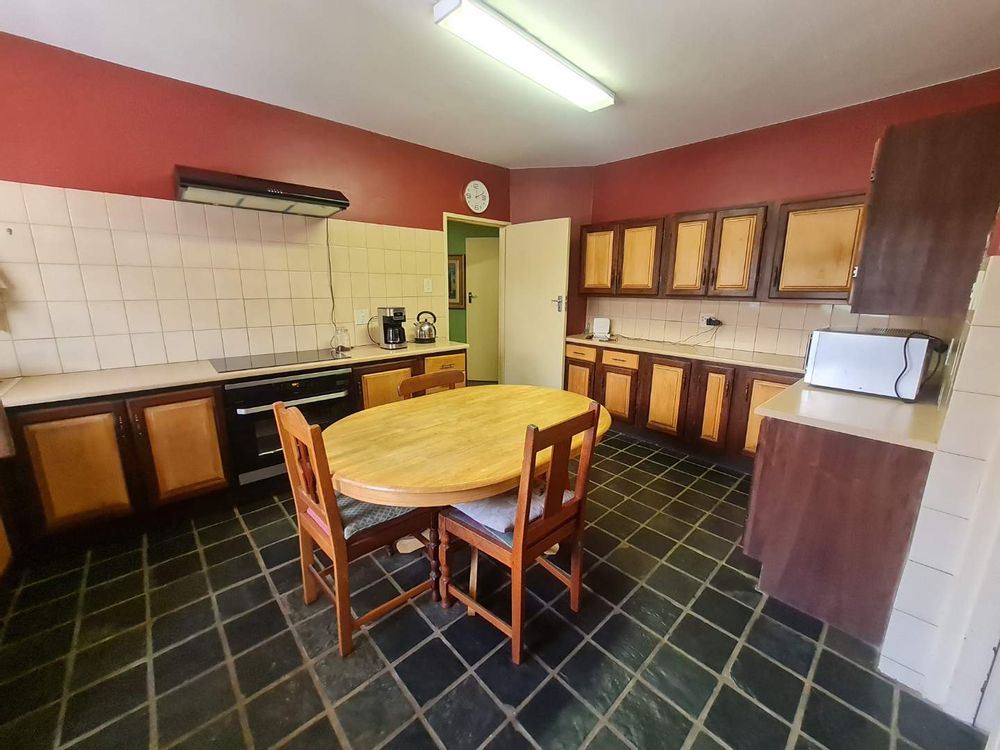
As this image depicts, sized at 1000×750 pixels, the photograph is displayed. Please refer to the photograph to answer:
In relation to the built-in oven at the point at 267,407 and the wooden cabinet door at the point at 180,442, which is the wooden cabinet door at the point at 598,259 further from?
the wooden cabinet door at the point at 180,442

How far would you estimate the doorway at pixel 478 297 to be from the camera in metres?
5.10

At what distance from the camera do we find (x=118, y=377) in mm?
2064

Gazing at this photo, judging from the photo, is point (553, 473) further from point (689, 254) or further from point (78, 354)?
point (78, 354)

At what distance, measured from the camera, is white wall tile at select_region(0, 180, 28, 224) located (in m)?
1.91

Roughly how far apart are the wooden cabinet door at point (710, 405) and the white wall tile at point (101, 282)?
146 inches

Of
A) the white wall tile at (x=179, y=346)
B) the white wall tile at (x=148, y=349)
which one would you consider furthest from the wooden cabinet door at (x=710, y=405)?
the white wall tile at (x=148, y=349)

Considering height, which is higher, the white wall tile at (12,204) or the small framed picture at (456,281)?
the white wall tile at (12,204)

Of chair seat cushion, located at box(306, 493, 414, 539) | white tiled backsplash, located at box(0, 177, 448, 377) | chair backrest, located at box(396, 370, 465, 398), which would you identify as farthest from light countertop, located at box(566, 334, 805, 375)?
chair seat cushion, located at box(306, 493, 414, 539)

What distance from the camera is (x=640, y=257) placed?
11.0ft

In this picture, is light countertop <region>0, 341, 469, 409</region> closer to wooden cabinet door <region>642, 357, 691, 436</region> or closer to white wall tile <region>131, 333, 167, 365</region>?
white wall tile <region>131, 333, 167, 365</region>

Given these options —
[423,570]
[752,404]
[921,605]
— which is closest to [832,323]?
[752,404]

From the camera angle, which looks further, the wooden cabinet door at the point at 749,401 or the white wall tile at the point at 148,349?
the wooden cabinet door at the point at 749,401

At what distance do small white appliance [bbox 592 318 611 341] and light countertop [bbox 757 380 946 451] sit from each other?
1893 millimetres

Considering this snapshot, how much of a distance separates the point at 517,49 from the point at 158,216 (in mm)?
2191
